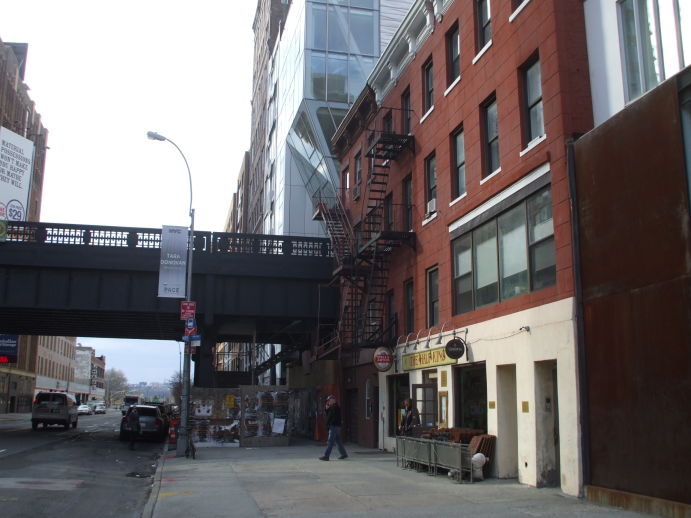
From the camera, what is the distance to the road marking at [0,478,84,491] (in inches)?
524

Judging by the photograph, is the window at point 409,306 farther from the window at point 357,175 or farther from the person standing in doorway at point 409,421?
the window at point 357,175

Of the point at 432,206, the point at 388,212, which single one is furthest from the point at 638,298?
the point at 388,212

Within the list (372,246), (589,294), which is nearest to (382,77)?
(372,246)

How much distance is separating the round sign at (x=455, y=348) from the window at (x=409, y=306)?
4921 mm

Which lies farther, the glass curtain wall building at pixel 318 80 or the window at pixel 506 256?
the glass curtain wall building at pixel 318 80

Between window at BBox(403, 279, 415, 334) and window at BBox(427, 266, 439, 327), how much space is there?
5.13ft

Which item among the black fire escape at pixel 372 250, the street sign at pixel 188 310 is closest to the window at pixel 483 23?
the black fire escape at pixel 372 250

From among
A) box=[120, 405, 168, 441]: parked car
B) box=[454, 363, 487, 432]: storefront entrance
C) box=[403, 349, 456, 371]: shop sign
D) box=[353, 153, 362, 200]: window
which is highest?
box=[353, 153, 362, 200]: window

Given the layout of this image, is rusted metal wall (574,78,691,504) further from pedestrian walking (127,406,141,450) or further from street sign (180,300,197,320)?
pedestrian walking (127,406,141,450)

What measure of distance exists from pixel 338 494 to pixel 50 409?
99.9 ft

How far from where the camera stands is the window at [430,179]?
20.1 meters

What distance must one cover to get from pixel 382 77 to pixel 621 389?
17194mm

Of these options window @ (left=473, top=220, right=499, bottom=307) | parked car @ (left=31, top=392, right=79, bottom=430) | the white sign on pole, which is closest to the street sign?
window @ (left=473, top=220, right=499, bottom=307)

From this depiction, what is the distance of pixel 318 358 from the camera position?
101 ft
